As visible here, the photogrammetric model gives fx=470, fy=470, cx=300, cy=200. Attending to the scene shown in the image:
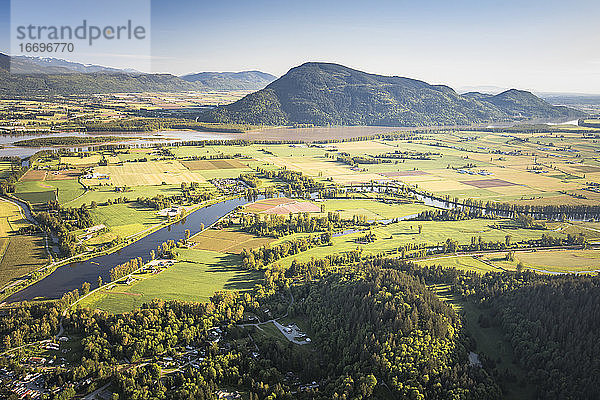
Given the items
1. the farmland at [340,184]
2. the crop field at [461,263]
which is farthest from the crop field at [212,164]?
the crop field at [461,263]

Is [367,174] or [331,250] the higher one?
[367,174]

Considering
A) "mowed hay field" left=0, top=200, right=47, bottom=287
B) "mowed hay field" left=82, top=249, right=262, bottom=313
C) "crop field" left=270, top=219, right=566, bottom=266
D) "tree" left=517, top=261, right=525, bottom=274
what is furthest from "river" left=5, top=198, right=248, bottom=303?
"tree" left=517, top=261, right=525, bottom=274

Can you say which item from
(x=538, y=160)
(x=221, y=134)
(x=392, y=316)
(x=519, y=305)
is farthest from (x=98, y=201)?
(x=538, y=160)

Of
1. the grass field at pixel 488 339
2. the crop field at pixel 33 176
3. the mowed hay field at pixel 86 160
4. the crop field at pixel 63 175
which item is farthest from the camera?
the mowed hay field at pixel 86 160

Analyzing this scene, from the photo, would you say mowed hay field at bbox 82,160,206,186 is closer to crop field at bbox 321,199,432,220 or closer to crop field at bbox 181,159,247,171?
crop field at bbox 181,159,247,171

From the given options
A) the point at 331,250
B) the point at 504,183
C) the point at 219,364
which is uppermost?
the point at 504,183

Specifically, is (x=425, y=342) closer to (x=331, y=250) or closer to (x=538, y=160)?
(x=331, y=250)

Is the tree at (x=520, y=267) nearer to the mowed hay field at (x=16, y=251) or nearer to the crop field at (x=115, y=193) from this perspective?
the mowed hay field at (x=16, y=251)
